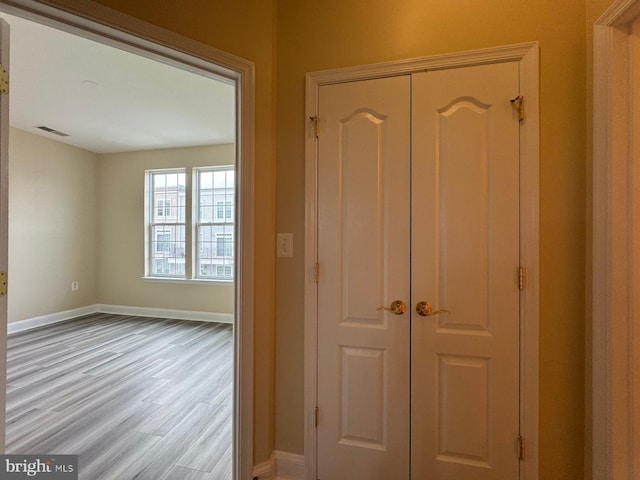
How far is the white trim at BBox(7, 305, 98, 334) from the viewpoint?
14.3ft

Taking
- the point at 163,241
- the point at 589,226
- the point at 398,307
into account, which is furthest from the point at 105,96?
the point at 589,226

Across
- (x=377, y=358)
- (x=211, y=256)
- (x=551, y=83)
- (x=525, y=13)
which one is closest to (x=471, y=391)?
(x=377, y=358)

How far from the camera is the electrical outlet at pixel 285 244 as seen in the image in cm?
170

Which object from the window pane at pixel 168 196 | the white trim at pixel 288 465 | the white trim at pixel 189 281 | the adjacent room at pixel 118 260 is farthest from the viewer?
the window pane at pixel 168 196

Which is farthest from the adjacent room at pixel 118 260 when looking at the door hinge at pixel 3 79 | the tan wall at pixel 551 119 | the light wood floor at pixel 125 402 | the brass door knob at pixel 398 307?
the brass door knob at pixel 398 307

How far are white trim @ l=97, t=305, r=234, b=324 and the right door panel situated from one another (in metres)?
4.14

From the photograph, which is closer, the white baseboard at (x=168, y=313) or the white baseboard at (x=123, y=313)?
the white baseboard at (x=123, y=313)

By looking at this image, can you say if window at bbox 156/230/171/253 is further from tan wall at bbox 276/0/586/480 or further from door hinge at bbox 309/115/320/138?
tan wall at bbox 276/0/586/480

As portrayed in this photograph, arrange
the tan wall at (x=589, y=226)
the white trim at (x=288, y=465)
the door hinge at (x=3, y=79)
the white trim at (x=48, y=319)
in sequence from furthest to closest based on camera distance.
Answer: the white trim at (x=48, y=319), the white trim at (x=288, y=465), the tan wall at (x=589, y=226), the door hinge at (x=3, y=79)

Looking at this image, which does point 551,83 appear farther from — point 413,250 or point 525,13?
point 413,250

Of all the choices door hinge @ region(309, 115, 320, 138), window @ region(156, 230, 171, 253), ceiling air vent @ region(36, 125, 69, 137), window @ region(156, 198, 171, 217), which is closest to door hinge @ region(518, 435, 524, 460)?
door hinge @ region(309, 115, 320, 138)

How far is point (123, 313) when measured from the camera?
18.1ft

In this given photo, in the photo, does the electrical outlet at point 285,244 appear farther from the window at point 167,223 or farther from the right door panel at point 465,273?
the window at point 167,223

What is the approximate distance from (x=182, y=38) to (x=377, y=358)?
71.2 inches
